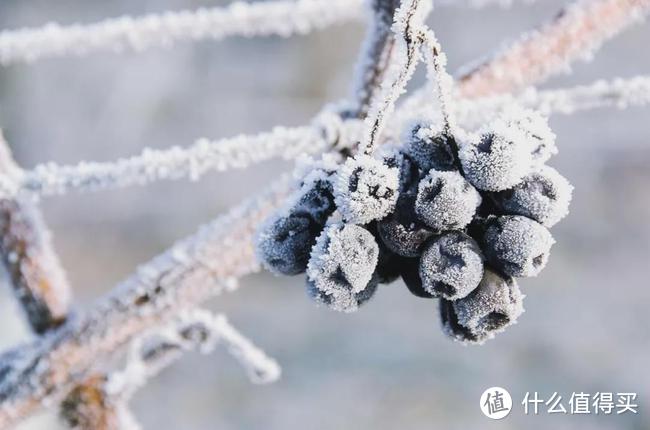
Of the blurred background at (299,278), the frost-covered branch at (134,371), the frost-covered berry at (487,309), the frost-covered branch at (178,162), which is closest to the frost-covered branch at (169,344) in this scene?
the frost-covered branch at (134,371)

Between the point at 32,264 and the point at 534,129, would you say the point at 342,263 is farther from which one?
the point at 32,264

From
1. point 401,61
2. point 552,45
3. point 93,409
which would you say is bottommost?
point 93,409

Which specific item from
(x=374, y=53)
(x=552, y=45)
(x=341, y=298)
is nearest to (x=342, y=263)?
(x=341, y=298)

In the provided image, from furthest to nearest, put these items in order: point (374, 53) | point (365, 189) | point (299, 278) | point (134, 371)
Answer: point (299, 278) < point (134, 371) < point (374, 53) < point (365, 189)

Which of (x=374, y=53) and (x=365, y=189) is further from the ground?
(x=374, y=53)

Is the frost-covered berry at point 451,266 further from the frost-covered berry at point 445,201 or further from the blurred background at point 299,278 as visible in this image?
the blurred background at point 299,278

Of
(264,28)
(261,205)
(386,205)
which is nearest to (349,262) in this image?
(386,205)

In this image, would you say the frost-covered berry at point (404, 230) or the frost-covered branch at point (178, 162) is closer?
the frost-covered berry at point (404, 230)
